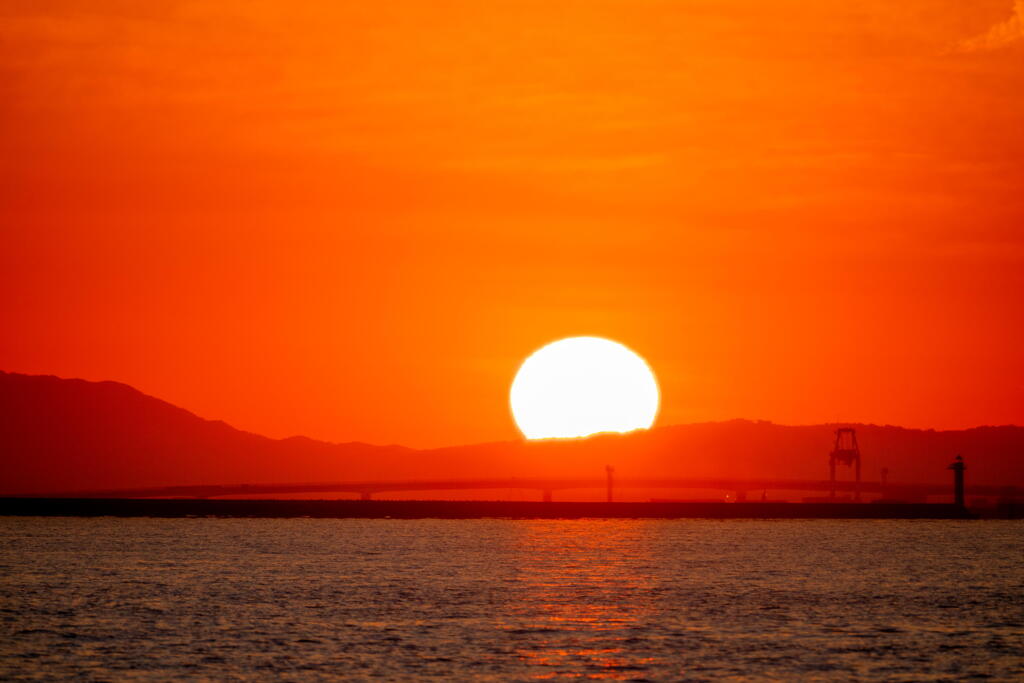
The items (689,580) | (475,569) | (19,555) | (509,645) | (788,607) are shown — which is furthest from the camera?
(19,555)

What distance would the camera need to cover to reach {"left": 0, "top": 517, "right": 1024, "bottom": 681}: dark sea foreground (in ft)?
193

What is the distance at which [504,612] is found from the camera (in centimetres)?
7962

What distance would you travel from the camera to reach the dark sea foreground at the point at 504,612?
5875 centimetres

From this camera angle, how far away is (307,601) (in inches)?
3354

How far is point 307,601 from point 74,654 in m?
25.5

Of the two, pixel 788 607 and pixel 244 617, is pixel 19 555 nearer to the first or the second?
pixel 244 617

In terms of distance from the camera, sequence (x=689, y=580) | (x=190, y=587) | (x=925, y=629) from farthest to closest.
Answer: (x=689, y=580), (x=190, y=587), (x=925, y=629)

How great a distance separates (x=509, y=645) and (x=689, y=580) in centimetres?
3978

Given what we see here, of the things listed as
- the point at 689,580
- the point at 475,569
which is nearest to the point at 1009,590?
the point at 689,580

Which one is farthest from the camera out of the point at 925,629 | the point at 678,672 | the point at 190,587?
the point at 190,587

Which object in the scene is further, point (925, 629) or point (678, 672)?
point (925, 629)

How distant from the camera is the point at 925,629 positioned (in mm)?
73312

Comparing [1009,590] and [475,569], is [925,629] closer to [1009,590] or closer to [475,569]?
[1009,590]

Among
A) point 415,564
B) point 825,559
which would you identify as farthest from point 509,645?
point 825,559
